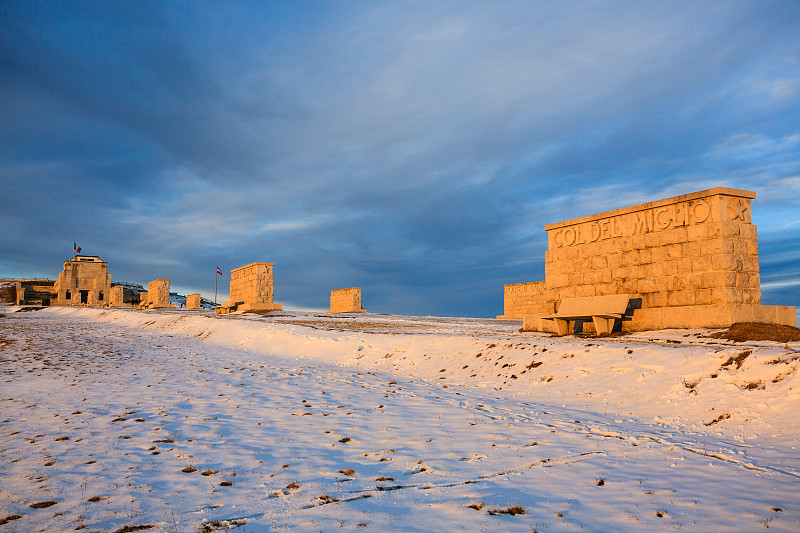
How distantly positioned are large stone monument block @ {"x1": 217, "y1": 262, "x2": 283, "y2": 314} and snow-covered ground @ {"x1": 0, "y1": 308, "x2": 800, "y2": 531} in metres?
26.0

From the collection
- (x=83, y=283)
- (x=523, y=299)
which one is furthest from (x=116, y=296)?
(x=523, y=299)

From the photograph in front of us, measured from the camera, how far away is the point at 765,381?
735cm

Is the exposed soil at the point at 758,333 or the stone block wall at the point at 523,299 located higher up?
the stone block wall at the point at 523,299

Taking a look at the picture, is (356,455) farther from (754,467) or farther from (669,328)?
(669,328)

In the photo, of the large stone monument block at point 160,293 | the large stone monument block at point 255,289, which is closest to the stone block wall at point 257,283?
the large stone monument block at point 255,289

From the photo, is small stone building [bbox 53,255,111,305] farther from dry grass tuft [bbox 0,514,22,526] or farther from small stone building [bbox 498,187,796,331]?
dry grass tuft [bbox 0,514,22,526]

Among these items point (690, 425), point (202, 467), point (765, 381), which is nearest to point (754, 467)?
point (690, 425)

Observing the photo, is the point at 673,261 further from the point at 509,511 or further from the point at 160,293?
the point at 160,293

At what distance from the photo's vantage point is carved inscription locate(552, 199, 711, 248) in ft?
44.2

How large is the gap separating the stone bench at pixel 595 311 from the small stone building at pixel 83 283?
69.1 meters

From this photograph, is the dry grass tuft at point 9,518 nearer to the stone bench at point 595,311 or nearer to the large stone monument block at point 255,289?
the stone bench at point 595,311

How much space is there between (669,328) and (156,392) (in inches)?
531

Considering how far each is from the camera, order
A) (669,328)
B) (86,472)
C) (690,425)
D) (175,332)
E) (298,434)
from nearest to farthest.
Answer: (86,472)
(298,434)
(690,425)
(669,328)
(175,332)

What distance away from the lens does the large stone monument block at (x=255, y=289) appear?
1507 inches
